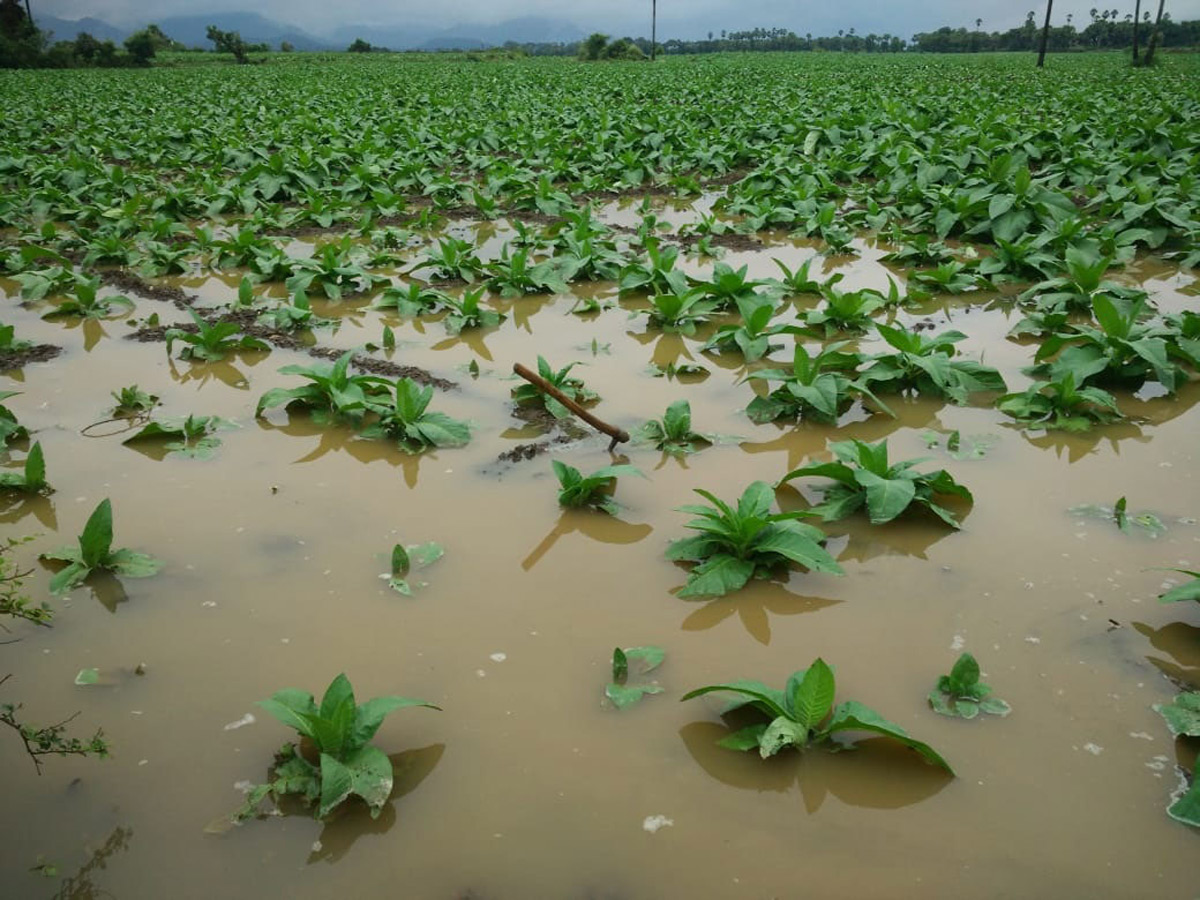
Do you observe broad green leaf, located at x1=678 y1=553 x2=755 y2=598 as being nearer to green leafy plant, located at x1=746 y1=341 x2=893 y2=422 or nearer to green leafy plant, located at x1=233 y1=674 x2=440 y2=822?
green leafy plant, located at x1=233 y1=674 x2=440 y2=822

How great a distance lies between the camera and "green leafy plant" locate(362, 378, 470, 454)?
12.8ft

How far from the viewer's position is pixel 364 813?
6.51 feet

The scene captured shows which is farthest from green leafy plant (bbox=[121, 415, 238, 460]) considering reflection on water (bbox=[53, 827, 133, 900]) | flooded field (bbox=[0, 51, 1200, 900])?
reflection on water (bbox=[53, 827, 133, 900])

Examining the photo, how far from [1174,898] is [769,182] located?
30.9 ft

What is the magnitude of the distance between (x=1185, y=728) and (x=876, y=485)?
124cm

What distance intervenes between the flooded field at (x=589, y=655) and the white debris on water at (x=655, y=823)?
0.04 feet

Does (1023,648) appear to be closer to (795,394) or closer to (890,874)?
(890,874)

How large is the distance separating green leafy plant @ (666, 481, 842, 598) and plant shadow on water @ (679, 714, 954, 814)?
2.22 feet

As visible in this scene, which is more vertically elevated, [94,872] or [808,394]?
[808,394]

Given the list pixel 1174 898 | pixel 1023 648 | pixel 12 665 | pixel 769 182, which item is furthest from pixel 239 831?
pixel 769 182

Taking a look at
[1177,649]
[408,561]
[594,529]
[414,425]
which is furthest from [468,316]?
[1177,649]

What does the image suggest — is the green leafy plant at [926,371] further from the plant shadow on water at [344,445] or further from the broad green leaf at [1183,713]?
the plant shadow on water at [344,445]

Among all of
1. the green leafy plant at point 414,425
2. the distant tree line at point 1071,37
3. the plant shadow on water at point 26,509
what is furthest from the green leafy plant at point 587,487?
the distant tree line at point 1071,37

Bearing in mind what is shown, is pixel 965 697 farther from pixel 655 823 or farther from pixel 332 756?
pixel 332 756
